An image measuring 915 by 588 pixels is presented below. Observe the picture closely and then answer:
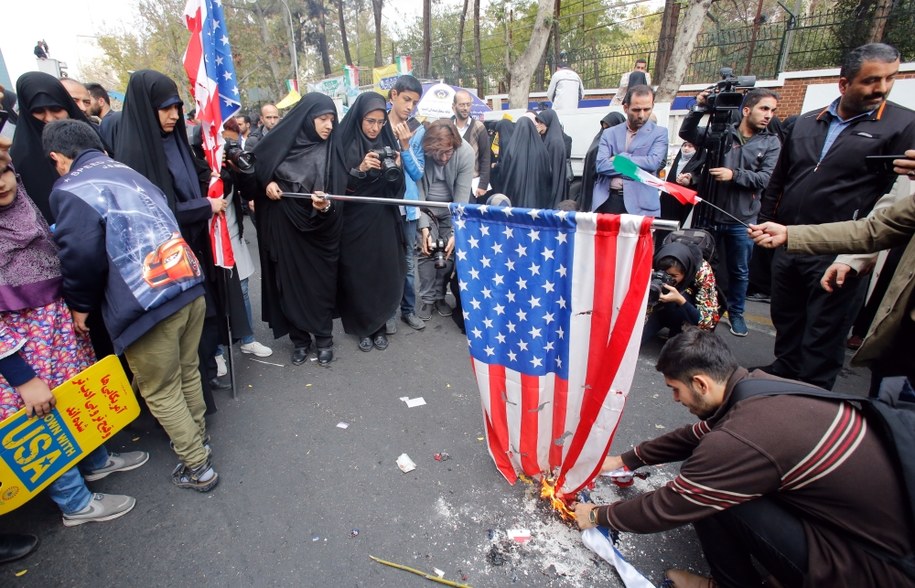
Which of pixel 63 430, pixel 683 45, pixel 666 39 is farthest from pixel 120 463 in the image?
pixel 666 39

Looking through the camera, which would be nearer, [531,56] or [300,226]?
[300,226]

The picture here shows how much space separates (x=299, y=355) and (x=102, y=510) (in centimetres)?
161

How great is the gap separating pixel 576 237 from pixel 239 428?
2.33 metres

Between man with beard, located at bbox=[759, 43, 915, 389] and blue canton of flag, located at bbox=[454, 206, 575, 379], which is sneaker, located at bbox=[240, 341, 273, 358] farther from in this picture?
man with beard, located at bbox=[759, 43, 915, 389]

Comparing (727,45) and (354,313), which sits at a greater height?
(727,45)

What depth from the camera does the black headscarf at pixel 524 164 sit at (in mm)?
5172

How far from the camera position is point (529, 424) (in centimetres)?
218

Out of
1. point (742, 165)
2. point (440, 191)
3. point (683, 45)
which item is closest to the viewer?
point (742, 165)

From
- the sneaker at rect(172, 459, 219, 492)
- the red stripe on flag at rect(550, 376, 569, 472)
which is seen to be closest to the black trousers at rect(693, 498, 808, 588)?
the red stripe on flag at rect(550, 376, 569, 472)

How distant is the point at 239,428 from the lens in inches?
114

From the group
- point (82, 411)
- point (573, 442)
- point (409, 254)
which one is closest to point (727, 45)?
point (409, 254)

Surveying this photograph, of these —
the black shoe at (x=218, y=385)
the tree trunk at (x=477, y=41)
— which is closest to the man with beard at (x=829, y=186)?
the black shoe at (x=218, y=385)

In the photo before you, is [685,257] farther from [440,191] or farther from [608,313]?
[440,191]

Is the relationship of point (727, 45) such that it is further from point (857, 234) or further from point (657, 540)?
point (657, 540)
